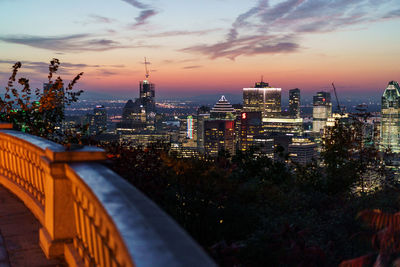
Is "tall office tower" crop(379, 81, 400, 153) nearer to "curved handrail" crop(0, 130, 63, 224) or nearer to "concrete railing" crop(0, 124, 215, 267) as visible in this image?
"curved handrail" crop(0, 130, 63, 224)

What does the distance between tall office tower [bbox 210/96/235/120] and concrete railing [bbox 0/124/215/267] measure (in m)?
170

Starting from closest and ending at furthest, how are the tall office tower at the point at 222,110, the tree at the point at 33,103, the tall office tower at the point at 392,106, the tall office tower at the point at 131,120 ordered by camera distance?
the tree at the point at 33,103 < the tall office tower at the point at 392,106 < the tall office tower at the point at 131,120 < the tall office tower at the point at 222,110

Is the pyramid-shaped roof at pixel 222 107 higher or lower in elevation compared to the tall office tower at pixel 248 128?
higher

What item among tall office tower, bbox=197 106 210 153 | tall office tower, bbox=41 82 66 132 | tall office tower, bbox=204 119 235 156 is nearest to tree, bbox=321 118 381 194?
tall office tower, bbox=41 82 66 132

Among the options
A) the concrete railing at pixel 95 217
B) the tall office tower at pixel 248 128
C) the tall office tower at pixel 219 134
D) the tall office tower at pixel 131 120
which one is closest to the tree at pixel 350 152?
the concrete railing at pixel 95 217

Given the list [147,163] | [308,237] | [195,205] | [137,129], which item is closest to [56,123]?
[147,163]

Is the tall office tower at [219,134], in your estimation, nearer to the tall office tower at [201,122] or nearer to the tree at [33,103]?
the tall office tower at [201,122]

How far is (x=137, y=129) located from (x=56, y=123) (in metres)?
144

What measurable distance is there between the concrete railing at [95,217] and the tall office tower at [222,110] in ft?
558

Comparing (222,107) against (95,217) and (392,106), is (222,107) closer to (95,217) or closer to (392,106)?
(392,106)

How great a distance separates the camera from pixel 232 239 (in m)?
5.62

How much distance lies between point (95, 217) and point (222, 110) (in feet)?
585

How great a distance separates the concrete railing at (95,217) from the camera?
1.73m

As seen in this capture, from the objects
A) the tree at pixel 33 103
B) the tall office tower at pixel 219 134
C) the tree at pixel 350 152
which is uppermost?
the tree at pixel 33 103
